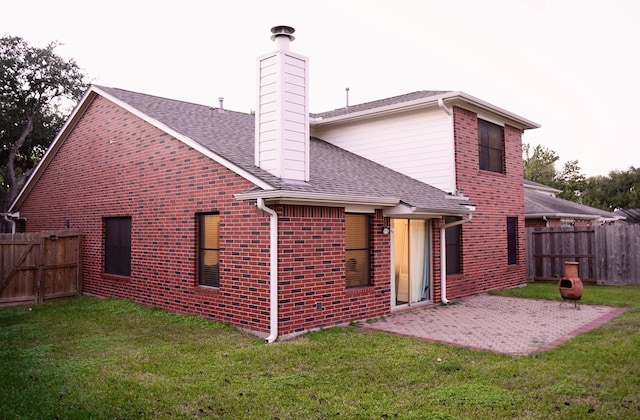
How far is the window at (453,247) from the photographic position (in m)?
12.2

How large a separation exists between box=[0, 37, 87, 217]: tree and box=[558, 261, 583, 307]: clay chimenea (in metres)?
25.8

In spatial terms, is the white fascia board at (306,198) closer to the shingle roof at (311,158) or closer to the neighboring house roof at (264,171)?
the neighboring house roof at (264,171)

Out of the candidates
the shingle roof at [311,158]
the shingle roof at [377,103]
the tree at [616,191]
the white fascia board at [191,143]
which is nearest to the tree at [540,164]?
the tree at [616,191]

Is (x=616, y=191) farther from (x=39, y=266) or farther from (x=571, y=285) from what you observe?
(x=39, y=266)

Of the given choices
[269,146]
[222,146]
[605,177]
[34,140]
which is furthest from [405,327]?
[605,177]

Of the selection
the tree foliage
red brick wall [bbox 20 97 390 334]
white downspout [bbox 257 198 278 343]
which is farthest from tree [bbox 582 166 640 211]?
white downspout [bbox 257 198 278 343]

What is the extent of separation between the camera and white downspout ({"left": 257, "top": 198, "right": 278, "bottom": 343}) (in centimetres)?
786

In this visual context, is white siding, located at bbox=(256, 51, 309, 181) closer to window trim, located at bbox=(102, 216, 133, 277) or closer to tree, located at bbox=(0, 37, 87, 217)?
window trim, located at bbox=(102, 216, 133, 277)

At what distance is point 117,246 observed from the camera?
40.3 ft

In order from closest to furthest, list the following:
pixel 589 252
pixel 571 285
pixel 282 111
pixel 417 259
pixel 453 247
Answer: pixel 282 111 → pixel 571 285 → pixel 417 259 → pixel 453 247 → pixel 589 252

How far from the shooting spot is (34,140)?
2625cm

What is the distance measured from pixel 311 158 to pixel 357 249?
9.81 ft

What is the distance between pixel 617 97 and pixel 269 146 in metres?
20.5

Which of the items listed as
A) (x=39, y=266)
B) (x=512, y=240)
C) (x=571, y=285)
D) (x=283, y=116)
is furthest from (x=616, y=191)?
(x=39, y=266)
